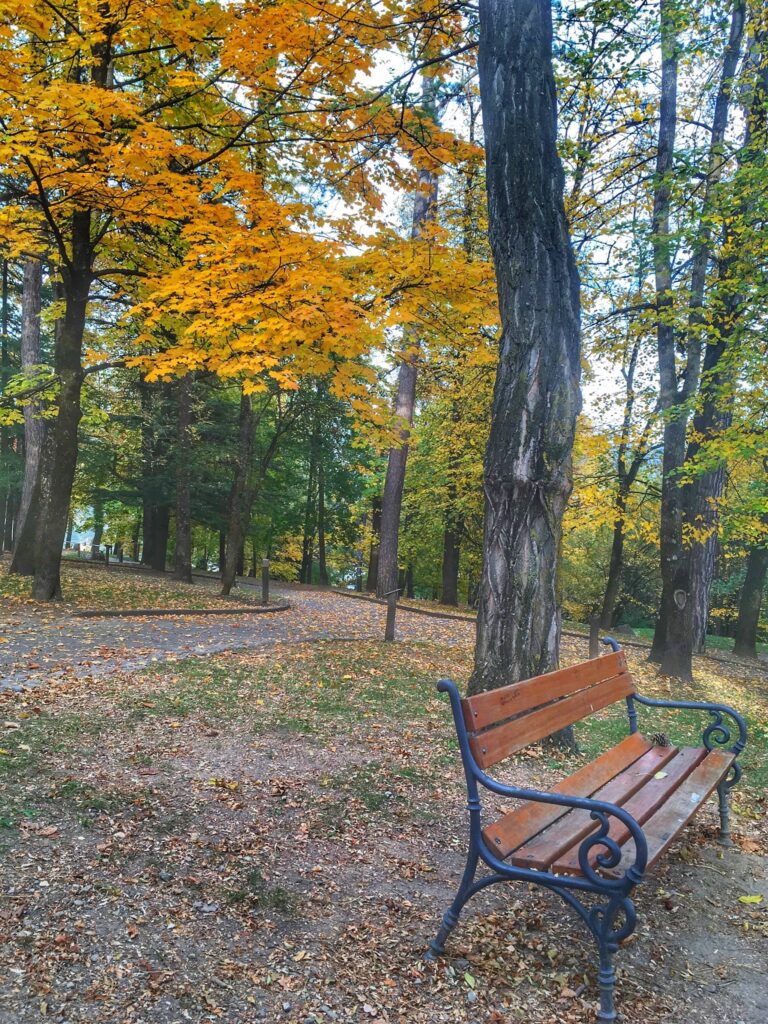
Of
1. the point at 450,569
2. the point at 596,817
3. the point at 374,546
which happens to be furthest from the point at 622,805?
the point at 374,546

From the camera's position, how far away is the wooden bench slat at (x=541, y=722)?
2740 mm

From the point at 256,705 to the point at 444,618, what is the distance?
36.3 feet

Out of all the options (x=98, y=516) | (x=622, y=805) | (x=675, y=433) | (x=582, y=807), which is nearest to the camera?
(x=582, y=807)

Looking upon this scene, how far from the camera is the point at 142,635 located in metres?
Answer: 9.16

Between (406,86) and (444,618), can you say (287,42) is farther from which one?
(444,618)

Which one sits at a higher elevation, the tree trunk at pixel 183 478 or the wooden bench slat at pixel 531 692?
the tree trunk at pixel 183 478

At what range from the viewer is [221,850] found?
3.30 meters

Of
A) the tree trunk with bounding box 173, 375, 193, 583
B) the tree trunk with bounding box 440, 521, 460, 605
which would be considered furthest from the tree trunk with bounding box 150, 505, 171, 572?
the tree trunk with bounding box 440, 521, 460, 605

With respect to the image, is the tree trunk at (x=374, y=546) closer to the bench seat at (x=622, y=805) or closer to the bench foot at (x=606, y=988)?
the bench seat at (x=622, y=805)

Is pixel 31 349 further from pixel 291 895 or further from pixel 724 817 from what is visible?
pixel 724 817

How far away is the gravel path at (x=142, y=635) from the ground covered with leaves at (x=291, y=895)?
171cm

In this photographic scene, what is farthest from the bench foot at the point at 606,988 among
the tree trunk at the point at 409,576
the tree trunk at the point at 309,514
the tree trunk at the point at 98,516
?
the tree trunk at the point at 409,576

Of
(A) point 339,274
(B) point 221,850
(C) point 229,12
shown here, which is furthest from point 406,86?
(B) point 221,850

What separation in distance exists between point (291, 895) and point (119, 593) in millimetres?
10986
